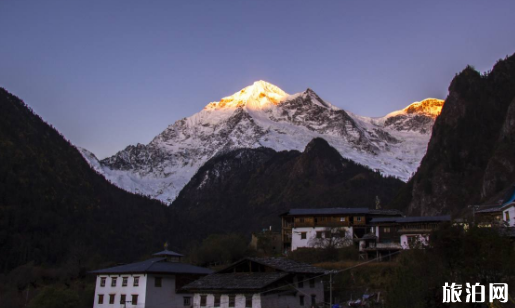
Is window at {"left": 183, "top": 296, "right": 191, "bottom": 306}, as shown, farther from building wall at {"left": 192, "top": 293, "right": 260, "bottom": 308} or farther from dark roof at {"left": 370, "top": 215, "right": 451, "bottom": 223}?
dark roof at {"left": 370, "top": 215, "right": 451, "bottom": 223}

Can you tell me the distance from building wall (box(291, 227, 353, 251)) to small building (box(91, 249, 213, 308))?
21.6 metres

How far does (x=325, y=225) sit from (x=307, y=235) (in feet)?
10.2

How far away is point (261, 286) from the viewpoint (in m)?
47.4

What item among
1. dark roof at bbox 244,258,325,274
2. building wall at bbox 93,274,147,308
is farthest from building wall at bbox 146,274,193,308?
dark roof at bbox 244,258,325,274

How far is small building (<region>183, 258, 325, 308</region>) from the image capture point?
48125 millimetres

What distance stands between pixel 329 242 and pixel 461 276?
42.5 meters

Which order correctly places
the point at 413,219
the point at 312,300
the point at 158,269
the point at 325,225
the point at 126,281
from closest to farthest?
the point at 312,300
the point at 158,269
the point at 126,281
the point at 413,219
the point at 325,225

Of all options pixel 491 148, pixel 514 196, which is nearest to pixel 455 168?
pixel 491 148

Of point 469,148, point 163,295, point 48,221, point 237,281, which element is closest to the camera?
point 237,281

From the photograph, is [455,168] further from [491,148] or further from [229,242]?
[229,242]

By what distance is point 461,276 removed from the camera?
3544 cm

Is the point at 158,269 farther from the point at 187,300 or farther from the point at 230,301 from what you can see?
the point at 230,301

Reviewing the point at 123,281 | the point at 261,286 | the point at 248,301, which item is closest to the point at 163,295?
the point at 123,281

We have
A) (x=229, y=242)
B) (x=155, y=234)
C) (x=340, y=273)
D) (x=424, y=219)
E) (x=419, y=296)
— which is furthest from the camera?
(x=155, y=234)
